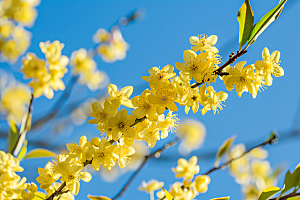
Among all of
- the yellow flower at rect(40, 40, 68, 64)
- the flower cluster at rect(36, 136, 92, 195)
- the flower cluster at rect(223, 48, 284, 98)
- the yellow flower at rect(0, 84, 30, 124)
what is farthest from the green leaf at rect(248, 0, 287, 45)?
the yellow flower at rect(0, 84, 30, 124)

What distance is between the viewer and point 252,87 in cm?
98

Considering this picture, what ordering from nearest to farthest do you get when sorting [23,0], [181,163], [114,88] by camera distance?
[114,88] < [181,163] < [23,0]

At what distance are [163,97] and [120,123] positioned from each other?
8.2 inches

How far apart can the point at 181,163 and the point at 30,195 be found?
905 millimetres

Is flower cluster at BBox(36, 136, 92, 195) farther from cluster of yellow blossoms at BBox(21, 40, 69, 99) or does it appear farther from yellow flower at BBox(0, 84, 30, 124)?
yellow flower at BBox(0, 84, 30, 124)

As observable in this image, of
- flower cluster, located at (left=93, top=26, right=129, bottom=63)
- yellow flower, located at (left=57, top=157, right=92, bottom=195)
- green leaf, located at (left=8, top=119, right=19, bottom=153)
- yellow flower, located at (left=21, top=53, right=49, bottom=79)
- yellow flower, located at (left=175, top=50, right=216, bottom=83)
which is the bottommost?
yellow flower, located at (left=57, top=157, right=92, bottom=195)

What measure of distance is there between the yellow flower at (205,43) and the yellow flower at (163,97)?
215 millimetres

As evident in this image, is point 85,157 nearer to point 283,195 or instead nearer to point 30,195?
point 30,195

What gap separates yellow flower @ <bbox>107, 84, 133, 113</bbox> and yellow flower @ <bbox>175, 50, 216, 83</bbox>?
0.28m

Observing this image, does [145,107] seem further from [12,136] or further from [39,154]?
[12,136]

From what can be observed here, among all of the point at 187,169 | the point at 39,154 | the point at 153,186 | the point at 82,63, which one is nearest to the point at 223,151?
the point at 187,169

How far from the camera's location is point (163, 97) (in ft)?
3.05

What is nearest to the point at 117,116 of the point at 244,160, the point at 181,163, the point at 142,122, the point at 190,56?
the point at 142,122

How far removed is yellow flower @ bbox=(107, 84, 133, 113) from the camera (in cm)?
101
